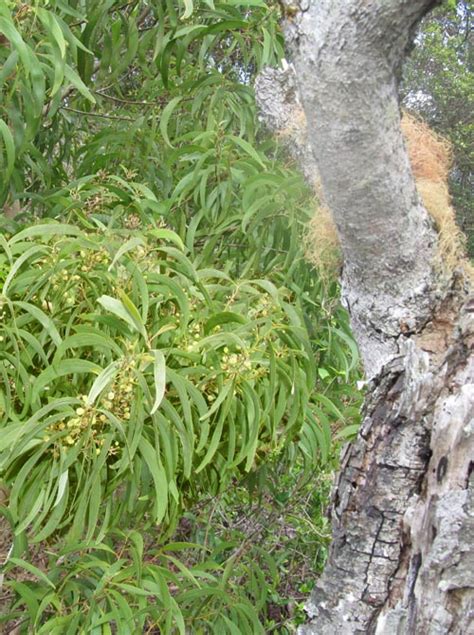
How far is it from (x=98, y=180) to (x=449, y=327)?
0.69 metres

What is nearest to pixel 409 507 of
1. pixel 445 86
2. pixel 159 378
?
pixel 159 378

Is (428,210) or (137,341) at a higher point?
(428,210)

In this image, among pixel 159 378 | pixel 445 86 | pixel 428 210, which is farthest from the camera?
pixel 445 86

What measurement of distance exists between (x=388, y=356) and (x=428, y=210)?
190 millimetres

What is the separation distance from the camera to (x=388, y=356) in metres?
0.87

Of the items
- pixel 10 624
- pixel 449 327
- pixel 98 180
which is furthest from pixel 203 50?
pixel 10 624

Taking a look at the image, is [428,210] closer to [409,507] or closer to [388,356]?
Answer: [388,356]

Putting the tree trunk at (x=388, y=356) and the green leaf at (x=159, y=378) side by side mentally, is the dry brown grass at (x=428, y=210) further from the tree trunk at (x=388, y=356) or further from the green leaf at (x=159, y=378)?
the green leaf at (x=159, y=378)

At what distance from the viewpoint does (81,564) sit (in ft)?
3.71

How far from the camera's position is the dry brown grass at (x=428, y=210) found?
90 cm

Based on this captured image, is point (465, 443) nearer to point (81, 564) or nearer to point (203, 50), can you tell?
point (81, 564)

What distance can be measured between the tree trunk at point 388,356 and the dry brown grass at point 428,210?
30 millimetres

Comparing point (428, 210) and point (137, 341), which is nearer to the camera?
point (137, 341)

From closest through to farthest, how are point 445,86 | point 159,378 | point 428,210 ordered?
point 159,378, point 428,210, point 445,86
